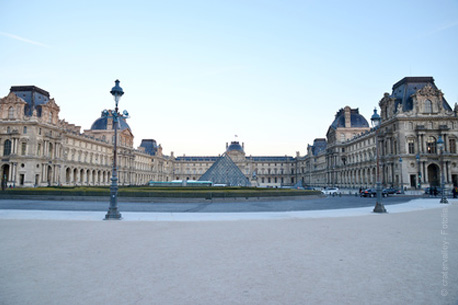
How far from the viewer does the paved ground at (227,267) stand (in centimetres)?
452

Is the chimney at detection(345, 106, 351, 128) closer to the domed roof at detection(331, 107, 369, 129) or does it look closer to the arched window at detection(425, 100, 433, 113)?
the domed roof at detection(331, 107, 369, 129)

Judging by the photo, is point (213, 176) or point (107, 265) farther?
point (213, 176)

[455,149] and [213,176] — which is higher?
[455,149]

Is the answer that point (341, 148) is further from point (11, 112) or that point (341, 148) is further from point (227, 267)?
point (227, 267)

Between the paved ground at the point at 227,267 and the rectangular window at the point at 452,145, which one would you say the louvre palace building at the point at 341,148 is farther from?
the paved ground at the point at 227,267

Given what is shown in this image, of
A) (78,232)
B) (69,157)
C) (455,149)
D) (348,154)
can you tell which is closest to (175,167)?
(69,157)

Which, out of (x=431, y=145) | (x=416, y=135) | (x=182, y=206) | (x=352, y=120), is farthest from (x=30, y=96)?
(x=352, y=120)

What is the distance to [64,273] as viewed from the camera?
558cm

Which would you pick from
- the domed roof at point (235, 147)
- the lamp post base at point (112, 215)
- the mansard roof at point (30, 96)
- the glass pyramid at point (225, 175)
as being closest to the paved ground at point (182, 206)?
the lamp post base at point (112, 215)

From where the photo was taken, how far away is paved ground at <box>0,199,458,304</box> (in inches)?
178

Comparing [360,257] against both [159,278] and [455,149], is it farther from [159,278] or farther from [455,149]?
[455,149]

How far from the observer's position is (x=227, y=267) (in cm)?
607

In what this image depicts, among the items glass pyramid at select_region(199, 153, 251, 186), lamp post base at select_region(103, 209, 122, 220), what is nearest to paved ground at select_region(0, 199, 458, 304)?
lamp post base at select_region(103, 209, 122, 220)

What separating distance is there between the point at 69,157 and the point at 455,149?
73446 mm
